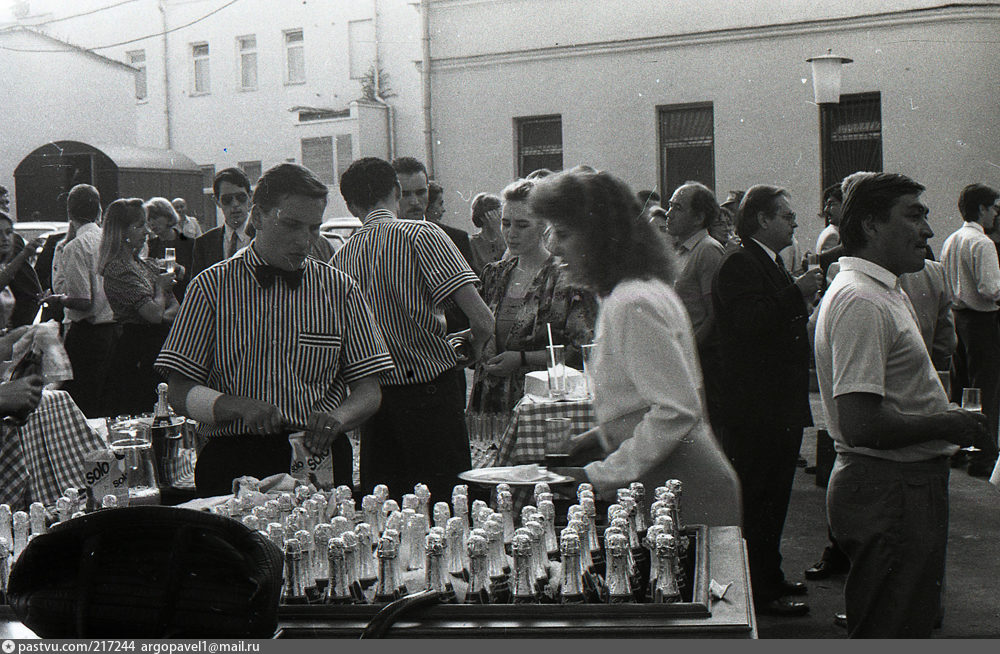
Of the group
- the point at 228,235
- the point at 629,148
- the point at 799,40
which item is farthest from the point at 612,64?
the point at 228,235

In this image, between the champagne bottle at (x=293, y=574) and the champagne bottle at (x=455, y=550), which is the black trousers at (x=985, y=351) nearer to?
the champagne bottle at (x=455, y=550)

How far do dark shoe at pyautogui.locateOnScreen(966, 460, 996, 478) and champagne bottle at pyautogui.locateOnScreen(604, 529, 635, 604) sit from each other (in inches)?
194

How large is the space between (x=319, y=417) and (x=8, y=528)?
703 mm

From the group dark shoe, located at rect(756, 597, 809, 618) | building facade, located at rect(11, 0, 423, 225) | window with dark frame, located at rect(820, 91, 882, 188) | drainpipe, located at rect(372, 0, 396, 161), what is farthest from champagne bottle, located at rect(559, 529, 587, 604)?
drainpipe, located at rect(372, 0, 396, 161)

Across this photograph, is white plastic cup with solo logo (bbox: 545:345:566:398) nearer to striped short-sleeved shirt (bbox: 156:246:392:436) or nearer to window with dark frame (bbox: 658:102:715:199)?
striped short-sleeved shirt (bbox: 156:246:392:436)

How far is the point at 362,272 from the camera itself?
3.67 metres

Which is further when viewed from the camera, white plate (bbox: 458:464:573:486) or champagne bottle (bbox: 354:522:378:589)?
white plate (bbox: 458:464:573:486)

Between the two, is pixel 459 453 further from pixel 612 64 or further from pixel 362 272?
pixel 612 64

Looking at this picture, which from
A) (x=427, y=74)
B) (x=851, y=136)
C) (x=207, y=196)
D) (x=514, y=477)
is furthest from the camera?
(x=207, y=196)

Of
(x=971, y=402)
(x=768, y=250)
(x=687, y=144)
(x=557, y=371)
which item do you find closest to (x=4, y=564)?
(x=971, y=402)

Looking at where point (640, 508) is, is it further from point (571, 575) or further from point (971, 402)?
point (971, 402)

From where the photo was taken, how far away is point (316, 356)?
2494 millimetres

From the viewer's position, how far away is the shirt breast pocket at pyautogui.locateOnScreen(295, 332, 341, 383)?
2.48 meters

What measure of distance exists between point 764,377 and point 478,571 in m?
2.41
